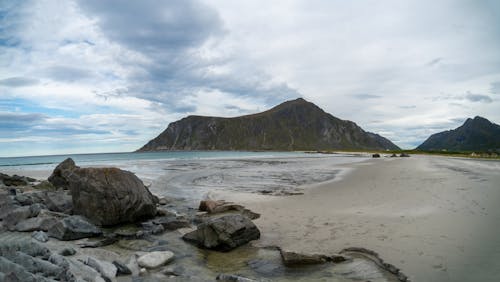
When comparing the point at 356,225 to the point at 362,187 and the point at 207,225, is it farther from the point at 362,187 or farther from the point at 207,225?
the point at 362,187

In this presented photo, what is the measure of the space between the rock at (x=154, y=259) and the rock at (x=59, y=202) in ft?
22.9

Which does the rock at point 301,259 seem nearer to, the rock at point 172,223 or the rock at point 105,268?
the rock at point 105,268

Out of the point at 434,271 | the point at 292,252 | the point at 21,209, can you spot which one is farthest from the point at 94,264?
the point at 434,271

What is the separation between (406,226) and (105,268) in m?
9.14

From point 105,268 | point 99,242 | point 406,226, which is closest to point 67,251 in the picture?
point 99,242

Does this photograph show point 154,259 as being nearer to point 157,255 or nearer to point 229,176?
point 157,255

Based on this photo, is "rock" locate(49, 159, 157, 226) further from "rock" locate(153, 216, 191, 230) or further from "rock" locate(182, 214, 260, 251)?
"rock" locate(182, 214, 260, 251)

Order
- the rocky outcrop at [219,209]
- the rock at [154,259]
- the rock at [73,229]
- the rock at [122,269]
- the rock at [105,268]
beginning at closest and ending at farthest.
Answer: the rock at [105,268], the rock at [122,269], the rock at [154,259], the rock at [73,229], the rocky outcrop at [219,209]

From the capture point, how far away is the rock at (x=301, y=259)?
798 centimetres

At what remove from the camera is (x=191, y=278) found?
24.4 ft

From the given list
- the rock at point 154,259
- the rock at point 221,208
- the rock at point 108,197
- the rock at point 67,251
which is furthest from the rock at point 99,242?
the rock at point 221,208

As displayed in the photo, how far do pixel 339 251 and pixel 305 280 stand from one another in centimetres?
202

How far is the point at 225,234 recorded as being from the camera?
31.9 feet

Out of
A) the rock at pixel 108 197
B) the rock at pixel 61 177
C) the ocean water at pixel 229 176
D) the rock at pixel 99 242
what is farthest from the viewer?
the ocean water at pixel 229 176
